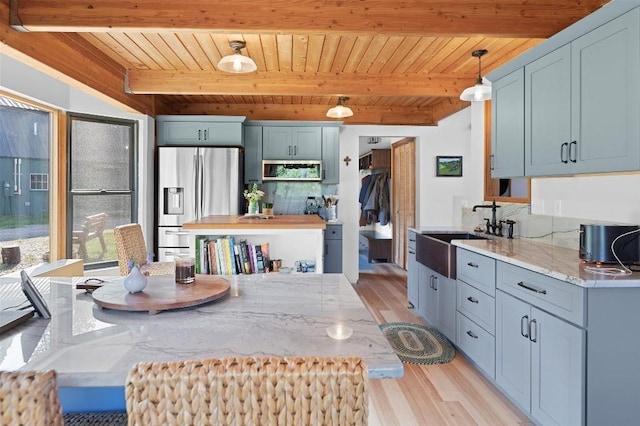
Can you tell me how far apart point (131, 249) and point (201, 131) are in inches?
96.0

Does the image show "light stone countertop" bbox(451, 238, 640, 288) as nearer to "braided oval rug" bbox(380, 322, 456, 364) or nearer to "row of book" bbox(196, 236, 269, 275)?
"braided oval rug" bbox(380, 322, 456, 364)

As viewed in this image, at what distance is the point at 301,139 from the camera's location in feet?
18.1

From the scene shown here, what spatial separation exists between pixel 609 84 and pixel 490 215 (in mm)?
2012

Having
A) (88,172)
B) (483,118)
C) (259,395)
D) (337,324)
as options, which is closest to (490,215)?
(483,118)

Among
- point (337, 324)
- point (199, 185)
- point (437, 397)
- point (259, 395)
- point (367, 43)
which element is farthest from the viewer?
point (199, 185)

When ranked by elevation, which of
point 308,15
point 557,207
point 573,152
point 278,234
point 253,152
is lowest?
point 278,234

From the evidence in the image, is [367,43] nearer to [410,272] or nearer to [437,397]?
[410,272]

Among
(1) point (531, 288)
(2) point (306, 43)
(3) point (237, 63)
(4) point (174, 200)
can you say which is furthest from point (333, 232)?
(1) point (531, 288)

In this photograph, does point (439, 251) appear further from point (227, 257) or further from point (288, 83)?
point (288, 83)

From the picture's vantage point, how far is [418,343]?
3486mm

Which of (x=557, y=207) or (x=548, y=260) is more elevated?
→ (x=557, y=207)

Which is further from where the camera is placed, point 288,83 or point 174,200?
point 174,200

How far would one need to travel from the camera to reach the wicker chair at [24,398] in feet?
2.19

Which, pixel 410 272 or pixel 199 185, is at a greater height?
pixel 199 185
